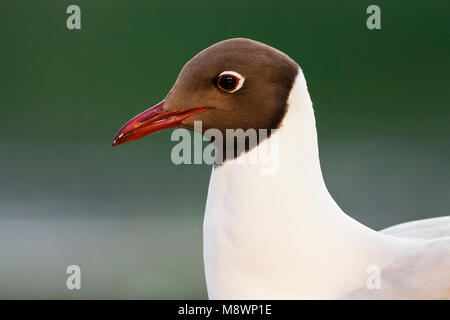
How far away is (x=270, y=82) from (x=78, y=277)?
6.37 ft

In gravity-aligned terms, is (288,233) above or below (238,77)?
below

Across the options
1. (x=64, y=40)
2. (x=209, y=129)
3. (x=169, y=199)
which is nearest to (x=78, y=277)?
(x=169, y=199)

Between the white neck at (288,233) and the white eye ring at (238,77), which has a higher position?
the white eye ring at (238,77)

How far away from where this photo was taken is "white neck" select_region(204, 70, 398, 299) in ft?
5.56

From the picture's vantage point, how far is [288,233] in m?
1.70

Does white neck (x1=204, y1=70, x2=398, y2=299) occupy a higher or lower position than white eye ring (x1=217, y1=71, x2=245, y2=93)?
lower

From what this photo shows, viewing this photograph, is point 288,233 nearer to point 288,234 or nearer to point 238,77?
point 288,234

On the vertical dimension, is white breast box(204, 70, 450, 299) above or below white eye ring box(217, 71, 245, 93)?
below

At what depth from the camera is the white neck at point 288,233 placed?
1.69 metres

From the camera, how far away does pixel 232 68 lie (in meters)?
1.71

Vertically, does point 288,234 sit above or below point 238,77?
below

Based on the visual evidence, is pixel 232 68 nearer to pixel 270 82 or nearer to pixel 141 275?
pixel 270 82

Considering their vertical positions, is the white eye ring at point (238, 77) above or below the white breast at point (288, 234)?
above

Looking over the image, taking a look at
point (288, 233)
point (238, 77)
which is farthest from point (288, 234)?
point (238, 77)
